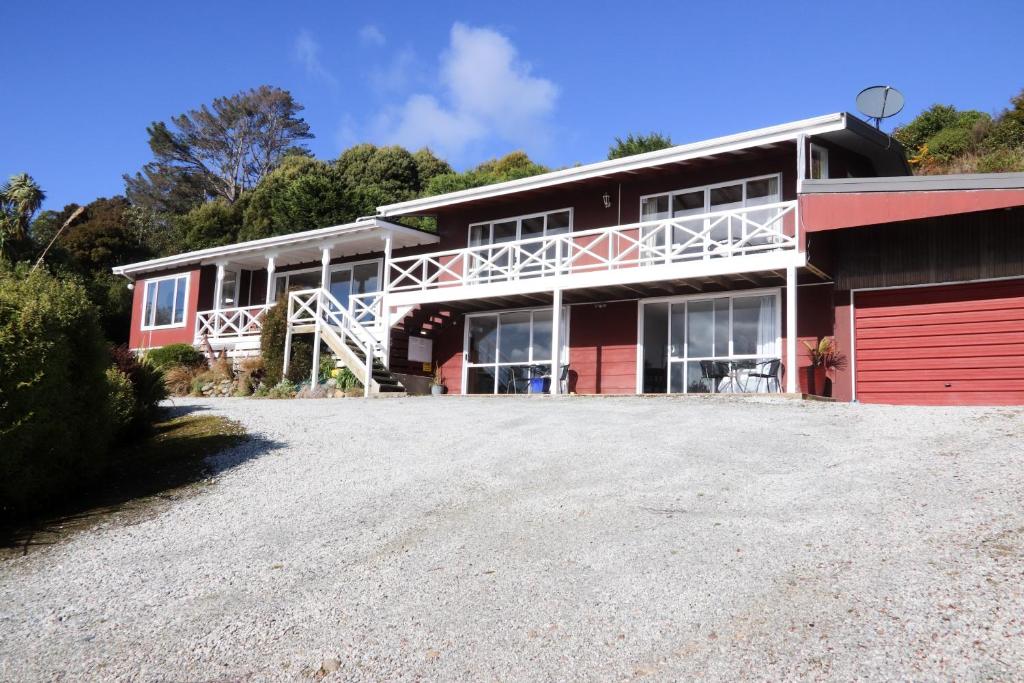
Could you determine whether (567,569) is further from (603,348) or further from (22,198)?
(22,198)

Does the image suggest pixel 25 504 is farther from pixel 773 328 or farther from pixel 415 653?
pixel 773 328

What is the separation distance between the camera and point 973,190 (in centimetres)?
1233

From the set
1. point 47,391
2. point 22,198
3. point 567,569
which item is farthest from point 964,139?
point 22,198

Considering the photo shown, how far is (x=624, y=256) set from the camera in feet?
56.7

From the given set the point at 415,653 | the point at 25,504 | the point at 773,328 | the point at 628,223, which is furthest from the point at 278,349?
the point at 415,653

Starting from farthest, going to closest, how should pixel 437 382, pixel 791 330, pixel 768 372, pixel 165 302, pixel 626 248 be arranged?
pixel 165 302 → pixel 437 382 → pixel 626 248 → pixel 768 372 → pixel 791 330

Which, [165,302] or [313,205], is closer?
[165,302]

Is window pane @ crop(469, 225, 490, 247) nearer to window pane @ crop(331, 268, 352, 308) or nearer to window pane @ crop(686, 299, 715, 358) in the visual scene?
window pane @ crop(331, 268, 352, 308)

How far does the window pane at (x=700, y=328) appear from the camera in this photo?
1603cm

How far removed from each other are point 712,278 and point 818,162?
9.74 feet

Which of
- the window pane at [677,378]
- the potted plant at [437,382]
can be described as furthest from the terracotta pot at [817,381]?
the potted plant at [437,382]

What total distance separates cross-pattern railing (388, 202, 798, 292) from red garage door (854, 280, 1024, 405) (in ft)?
6.84

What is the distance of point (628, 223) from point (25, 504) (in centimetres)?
1291

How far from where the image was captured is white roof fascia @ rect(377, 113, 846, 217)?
46.3 ft
